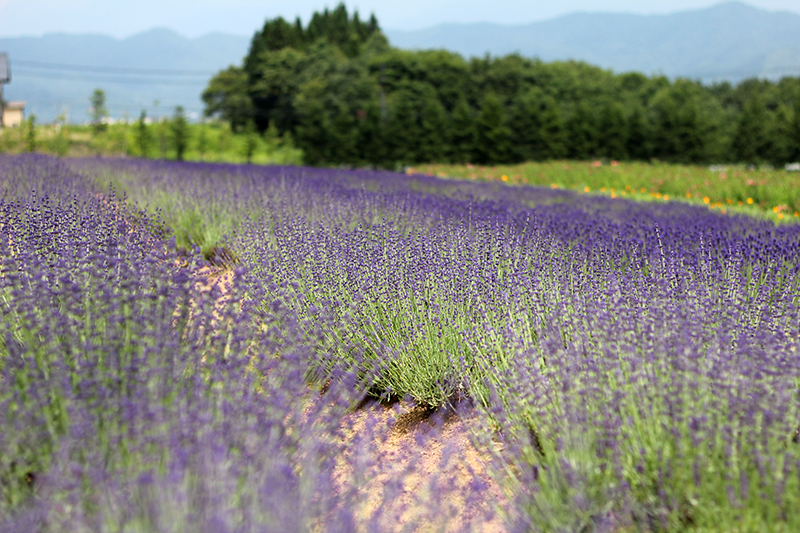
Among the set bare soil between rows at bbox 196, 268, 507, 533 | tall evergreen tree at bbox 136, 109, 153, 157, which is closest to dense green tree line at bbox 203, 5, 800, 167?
tall evergreen tree at bbox 136, 109, 153, 157

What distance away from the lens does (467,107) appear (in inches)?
1236

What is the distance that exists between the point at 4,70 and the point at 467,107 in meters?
25.8

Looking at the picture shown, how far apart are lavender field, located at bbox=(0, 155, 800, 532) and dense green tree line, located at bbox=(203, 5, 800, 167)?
26.5 m

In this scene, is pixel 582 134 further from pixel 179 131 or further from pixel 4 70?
pixel 4 70

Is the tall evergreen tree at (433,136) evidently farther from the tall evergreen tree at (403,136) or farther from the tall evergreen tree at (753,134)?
the tall evergreen tree at (753,134)

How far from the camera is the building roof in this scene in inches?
1297

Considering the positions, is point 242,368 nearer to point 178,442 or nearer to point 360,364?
point 178,442

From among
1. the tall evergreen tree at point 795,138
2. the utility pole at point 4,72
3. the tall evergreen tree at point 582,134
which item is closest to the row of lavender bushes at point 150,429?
the tall evergreen tree at point 582,134

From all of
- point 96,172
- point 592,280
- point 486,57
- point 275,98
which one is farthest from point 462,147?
point 592,280

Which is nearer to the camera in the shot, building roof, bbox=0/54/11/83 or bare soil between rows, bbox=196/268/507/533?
bare soil between rows, bbox=196/268/507/533

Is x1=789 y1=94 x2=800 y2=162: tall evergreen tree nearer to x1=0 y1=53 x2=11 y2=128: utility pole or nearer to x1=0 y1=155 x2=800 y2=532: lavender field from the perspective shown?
x1=0 y1=155 x2=800 y2=532: lavender field

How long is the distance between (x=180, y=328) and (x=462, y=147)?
2932 centimetres

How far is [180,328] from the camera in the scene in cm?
205

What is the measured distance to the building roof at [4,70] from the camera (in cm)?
3294
